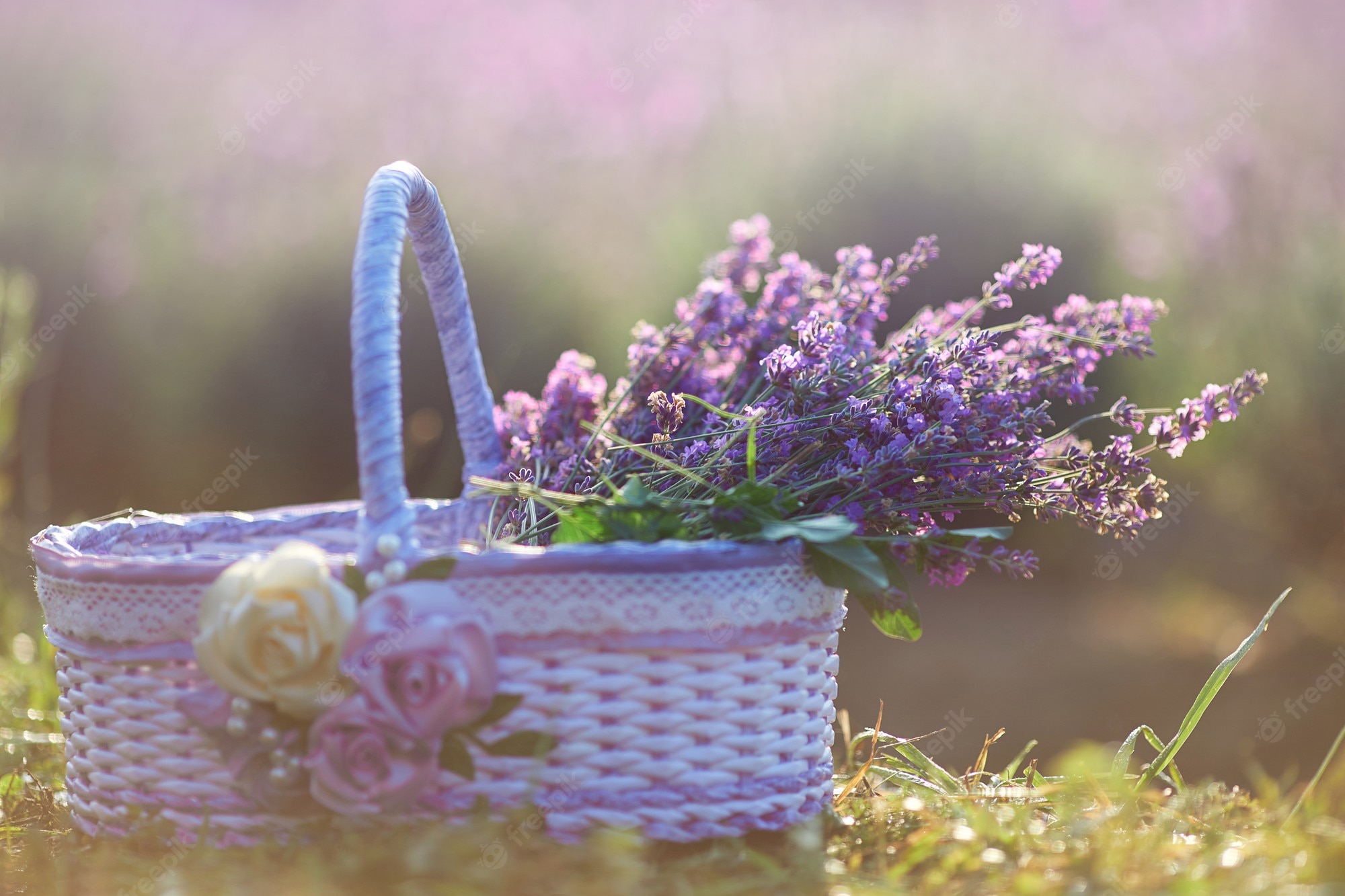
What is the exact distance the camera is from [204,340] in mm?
2445

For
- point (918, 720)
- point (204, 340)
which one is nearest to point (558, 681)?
point (918, 720)

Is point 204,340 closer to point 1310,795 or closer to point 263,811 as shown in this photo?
point 263,811

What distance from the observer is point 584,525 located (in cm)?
76

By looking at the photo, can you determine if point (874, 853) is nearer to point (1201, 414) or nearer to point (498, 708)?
point (498, 708)

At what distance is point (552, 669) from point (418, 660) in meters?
0.08

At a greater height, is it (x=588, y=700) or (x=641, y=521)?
(x=641, y=521)

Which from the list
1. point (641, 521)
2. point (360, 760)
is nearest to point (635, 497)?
point (641, 521)

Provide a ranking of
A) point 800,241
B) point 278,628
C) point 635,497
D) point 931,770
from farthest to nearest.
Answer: point 800,241, point 931,770, point 635,497, point 278,628

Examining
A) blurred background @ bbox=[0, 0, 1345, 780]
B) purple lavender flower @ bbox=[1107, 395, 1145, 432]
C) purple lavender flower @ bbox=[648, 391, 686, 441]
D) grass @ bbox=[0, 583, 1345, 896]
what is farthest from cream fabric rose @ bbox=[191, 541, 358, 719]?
blurred background @ bbox=[0, 0, 1345, 780]

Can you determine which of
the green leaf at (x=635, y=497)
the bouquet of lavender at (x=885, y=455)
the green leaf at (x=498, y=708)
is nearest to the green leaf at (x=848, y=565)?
the bouquet of lavender at (x=885, y=455)

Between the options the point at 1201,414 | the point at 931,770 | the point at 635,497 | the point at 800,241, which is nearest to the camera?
the point at 635,497

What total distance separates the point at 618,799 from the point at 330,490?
5.95 ft

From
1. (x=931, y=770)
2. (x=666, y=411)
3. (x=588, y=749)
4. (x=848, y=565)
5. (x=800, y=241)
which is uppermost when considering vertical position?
(x=800, y=241)

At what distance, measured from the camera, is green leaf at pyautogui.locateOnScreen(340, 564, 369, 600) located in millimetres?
652
